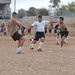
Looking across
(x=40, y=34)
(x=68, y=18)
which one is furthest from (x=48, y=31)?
(x=40, y=34)

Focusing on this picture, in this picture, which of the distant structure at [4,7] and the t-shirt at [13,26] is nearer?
the t-shirt at [13,26]

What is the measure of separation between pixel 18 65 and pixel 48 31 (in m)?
37.3

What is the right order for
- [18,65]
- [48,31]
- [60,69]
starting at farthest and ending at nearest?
[48,31], [18,65], [60,69]

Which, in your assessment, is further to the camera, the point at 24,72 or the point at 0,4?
the point at 0,4

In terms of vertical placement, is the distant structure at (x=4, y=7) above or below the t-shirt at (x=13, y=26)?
below

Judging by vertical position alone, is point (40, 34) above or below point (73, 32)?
above

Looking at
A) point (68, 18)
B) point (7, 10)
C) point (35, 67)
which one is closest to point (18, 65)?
point (35, 67)

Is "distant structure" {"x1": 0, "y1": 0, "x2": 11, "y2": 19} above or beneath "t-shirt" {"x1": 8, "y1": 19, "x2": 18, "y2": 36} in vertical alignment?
beneath

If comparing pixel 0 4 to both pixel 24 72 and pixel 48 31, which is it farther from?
pixel 24 72

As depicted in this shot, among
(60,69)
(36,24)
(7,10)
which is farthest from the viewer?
(7,10)

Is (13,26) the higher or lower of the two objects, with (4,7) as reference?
higher

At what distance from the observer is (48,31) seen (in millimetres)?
49062

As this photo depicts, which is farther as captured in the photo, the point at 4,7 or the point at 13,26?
the point at 4,7

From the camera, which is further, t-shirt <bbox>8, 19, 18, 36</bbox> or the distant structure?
the distant structure
